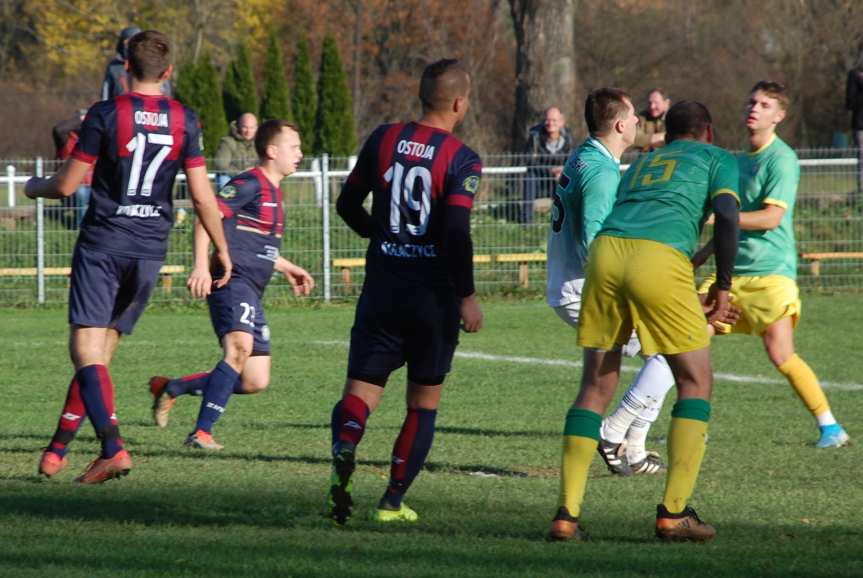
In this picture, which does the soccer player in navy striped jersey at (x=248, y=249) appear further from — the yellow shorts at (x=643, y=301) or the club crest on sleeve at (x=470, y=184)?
the yellow shorts at (x=643, y=301)

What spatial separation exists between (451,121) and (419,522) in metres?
1.62

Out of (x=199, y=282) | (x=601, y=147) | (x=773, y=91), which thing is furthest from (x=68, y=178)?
(x=773, y=91)

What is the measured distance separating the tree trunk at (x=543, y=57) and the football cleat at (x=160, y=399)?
16158 millimetres

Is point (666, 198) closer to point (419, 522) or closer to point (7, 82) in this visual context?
point (419, 522)

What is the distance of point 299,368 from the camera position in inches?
494

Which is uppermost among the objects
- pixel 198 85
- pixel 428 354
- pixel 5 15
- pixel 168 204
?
pixel 5 15

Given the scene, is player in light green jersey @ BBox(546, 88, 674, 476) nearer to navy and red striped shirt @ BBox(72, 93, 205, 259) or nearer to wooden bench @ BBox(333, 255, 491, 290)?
navy and red striped shirt @ BBox(72, 93, 205, 259)

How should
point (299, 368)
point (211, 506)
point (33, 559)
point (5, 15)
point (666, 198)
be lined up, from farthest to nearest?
point (5, 15) → point (299, 368) → point (211, 506) → point (666, 198) → point (33, 559)

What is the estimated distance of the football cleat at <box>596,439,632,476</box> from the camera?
764 centimetres

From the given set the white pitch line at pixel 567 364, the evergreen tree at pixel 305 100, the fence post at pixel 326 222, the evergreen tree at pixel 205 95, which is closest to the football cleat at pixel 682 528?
the white pitch line at pixel 567 364

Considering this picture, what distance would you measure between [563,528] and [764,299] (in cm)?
343

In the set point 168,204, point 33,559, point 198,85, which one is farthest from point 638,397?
point 198,85

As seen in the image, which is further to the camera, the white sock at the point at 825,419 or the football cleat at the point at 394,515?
the white sock at the point at 825,419

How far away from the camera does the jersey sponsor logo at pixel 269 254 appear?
877 cm
